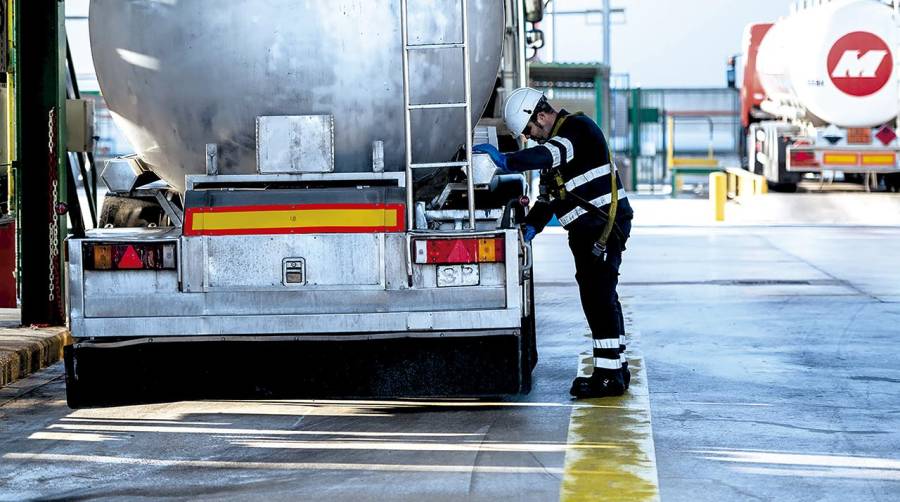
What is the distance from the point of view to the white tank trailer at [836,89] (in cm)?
2112

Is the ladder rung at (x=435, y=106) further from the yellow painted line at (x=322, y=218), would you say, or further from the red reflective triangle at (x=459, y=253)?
the red reflective triangle at (x=459, y=253)

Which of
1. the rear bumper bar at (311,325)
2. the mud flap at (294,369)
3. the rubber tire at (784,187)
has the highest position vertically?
the rubber tire at (784,187)

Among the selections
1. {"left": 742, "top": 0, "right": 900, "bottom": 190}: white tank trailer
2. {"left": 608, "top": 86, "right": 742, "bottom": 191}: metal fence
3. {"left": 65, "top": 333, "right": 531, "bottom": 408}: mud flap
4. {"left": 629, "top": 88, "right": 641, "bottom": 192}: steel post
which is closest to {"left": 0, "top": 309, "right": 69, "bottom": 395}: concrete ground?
{"left": 65, "top": 333, "right": 531, "bottom": 408}: mud flap

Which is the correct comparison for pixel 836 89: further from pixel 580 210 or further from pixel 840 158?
pixel 580 210

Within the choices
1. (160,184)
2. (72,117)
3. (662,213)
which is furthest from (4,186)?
(662,213)

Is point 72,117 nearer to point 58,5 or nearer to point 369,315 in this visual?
point 58,5

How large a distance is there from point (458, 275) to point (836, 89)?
1581cm

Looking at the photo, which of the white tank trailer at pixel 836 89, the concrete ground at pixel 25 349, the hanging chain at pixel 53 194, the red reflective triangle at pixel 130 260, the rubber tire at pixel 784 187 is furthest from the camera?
the rubber tire at pixel 784 187

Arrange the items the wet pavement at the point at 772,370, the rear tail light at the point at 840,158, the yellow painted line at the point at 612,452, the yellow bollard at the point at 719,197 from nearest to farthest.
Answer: the yellow painted line at the point at 612,452
the wet pavement at the point at 772,370
the rear tail light at the point at 840,158
the yellow bollard at the point at 719,197

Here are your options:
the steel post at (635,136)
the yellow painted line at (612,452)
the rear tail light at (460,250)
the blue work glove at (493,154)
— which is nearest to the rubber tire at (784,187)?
the steel post at (635,136)

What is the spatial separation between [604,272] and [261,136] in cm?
198

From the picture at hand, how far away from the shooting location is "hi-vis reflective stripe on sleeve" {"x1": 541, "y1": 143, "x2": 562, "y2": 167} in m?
7.77

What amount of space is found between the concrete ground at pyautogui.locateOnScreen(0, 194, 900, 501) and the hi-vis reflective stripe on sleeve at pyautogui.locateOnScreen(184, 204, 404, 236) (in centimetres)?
97

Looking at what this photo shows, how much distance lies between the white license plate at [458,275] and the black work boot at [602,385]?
126 centimetres
